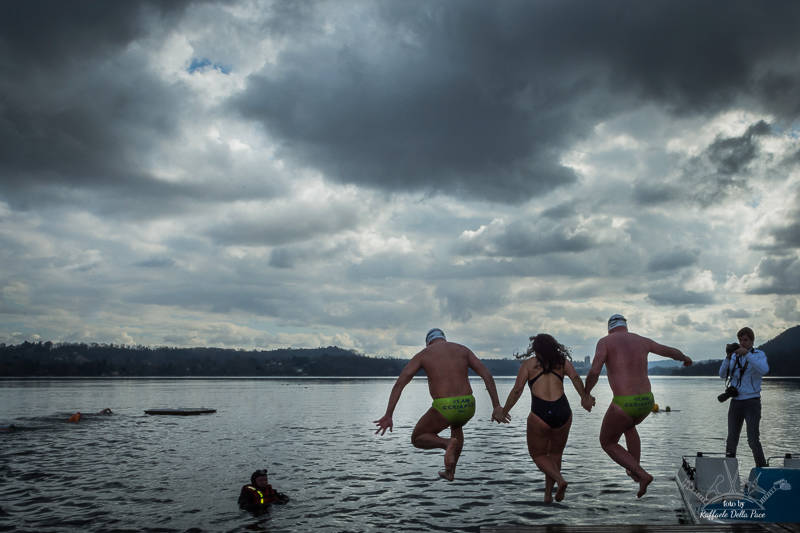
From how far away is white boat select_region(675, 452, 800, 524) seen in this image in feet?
36.8

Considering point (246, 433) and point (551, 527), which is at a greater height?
point (551, 527)

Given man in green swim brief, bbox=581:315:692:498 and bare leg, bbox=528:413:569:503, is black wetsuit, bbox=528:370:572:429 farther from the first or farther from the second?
man in green swim brief, bbox=581:315:692:498

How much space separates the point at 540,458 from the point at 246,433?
39891 mm

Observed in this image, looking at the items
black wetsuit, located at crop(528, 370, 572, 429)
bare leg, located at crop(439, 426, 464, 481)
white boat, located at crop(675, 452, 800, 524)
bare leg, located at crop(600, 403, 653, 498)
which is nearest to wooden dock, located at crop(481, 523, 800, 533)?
white boat, located at crop(675, 452, 800, 524)

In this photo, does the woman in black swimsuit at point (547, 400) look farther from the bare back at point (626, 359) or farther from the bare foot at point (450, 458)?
the bare foot at point (450, 458)

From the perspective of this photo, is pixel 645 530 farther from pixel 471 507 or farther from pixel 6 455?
pixel 6 455

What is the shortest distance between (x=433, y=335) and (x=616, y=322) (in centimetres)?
404

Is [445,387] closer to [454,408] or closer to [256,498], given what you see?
[454,408]

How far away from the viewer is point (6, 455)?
35.1m

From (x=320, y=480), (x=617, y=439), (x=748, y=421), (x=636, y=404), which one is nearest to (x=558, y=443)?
(x=617, y=439)

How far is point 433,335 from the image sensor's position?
13492 millimetres

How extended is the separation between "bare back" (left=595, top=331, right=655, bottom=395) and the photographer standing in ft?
12.7

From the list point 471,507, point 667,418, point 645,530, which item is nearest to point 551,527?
→ point 645,530

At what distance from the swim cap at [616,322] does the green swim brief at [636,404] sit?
5.06 ft
